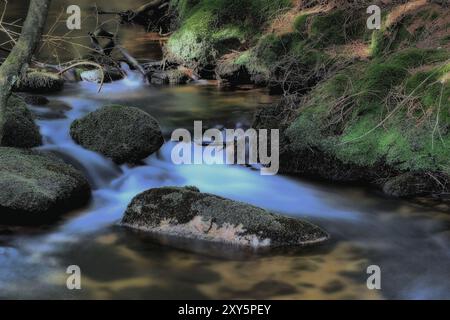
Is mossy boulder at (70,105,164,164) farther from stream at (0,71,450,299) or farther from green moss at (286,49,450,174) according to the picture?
green moss at (286,49,450,174)

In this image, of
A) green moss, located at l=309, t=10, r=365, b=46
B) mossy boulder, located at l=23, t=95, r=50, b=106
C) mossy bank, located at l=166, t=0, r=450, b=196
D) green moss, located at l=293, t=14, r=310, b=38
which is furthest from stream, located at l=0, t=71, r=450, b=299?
green moss, located at l=293, t=14, r=310, b=38

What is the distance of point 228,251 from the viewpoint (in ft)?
17.6

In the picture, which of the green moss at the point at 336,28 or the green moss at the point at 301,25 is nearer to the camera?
the green moss at the point at 336,28

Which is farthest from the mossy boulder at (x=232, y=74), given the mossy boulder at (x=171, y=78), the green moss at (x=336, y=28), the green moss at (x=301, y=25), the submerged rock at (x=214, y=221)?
the submerged rock at (x=214, y=221)

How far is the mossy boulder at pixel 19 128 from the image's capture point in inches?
292

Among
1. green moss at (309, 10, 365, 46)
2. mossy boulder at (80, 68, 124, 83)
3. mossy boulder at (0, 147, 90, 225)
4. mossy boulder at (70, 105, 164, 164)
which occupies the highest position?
green moss at (309, 10, 365, 46)

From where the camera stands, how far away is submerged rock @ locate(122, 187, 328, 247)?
549 cm

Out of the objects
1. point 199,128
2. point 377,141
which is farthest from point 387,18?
point 199,128

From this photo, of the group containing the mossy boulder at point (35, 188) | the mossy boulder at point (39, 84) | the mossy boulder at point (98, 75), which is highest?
the mossy boulder at point (98, 75)

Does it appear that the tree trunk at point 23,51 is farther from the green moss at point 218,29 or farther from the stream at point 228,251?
the green moss at point 218,29

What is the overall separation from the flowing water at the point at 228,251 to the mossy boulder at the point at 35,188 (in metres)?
0.17

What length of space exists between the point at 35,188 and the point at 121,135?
188 cm

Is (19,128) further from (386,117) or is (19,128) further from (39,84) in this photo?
(386,117)

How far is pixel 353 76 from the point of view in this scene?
7992 mm
